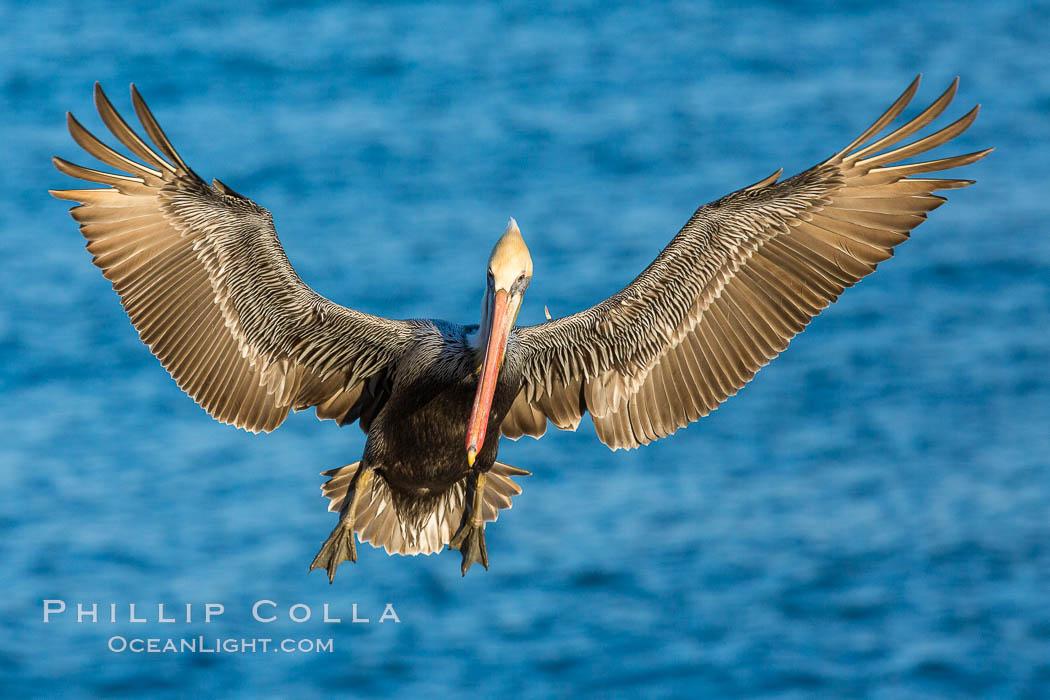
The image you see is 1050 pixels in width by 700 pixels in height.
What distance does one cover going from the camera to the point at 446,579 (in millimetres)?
18906

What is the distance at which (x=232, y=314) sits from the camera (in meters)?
8.95

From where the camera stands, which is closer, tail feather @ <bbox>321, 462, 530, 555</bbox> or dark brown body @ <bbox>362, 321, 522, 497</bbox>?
dark brown body @ <bbox>362, 321, 522, 497</bbox>

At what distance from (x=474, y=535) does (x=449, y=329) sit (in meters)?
1.18

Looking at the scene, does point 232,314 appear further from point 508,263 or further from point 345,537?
point 508,263

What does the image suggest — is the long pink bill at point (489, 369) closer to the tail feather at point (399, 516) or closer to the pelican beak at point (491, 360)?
the pelican beak at point (491, 360)

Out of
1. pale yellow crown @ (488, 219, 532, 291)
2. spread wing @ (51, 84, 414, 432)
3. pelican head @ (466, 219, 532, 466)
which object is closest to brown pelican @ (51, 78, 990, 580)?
spread wing @ (51, 84, 414, 432)

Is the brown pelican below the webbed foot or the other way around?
the other way around

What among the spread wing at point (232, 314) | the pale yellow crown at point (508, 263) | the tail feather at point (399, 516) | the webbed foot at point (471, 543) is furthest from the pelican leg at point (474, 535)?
the pale yellow crown at point (508, 263)

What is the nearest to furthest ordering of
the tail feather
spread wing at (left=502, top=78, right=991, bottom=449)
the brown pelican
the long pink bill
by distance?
the long pink bill
the brown pelican
spread wing at (left=502, top=78, right=991, bottom=449)
the tail feather

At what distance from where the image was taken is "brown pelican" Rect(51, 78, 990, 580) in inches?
343

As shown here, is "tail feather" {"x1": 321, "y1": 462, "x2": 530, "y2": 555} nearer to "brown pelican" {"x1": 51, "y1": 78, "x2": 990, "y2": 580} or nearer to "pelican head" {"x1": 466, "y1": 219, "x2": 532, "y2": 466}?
"brown pelican" {"x1": 51, "y1": 78, "x2": 990, "y2": 580}

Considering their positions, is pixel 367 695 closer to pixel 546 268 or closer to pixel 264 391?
pixel 546 268

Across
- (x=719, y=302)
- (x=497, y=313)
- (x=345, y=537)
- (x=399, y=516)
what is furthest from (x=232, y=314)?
(x=719, y=302)

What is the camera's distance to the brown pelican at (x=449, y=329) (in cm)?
870
